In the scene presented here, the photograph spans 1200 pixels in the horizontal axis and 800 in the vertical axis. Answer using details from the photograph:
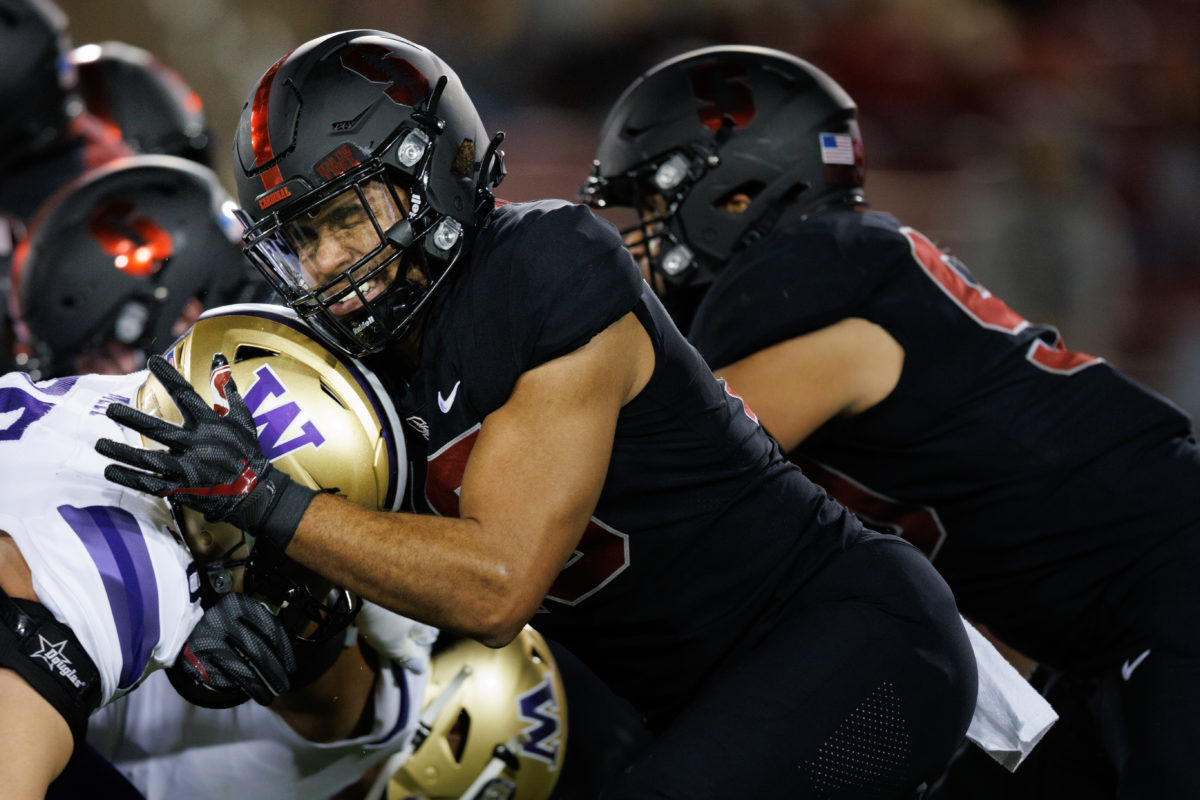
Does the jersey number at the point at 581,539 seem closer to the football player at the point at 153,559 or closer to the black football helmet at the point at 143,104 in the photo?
the football player at the point at 153,559

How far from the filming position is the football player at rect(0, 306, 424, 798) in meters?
1.62

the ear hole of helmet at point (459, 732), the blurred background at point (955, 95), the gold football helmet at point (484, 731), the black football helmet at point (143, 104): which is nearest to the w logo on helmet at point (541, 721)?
the gold football helmet at point (484, 731)

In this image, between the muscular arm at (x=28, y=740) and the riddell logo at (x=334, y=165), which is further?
the riddell logo at (x=334, y=165)

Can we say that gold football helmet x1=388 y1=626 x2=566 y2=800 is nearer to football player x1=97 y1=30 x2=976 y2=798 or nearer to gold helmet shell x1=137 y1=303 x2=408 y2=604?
football player x1=97 y1=30 x2=976 y2=798

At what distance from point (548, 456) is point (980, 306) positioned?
1262 millimetres

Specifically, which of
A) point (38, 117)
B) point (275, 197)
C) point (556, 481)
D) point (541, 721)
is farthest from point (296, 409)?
point (38, 117)

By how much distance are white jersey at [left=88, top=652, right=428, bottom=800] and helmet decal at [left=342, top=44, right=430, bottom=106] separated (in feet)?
3.91

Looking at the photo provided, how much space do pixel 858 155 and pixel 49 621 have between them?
2118mm

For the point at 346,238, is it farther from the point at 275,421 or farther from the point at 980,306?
the point at 980,306

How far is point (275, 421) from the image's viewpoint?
1.93 metres

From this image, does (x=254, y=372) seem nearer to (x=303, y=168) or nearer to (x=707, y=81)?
(x=303, y=168)

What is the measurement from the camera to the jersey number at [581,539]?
6.39ft

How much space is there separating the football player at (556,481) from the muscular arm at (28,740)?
0.99ft

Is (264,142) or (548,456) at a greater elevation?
(264,142)
